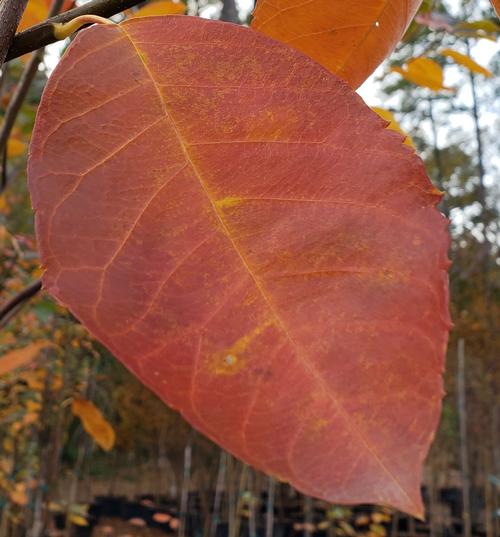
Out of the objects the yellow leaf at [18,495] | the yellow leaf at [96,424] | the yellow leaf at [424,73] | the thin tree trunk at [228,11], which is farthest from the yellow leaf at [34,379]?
the yellow leaf at [424,73]

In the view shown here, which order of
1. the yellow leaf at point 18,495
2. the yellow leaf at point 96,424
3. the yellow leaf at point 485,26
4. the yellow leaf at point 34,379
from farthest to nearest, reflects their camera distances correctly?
the yellow leaf at point 18,495 → the yellow leaf at point 34,379 → the yellow leaf at point 96,424 → the yellow leaf at point 485,26

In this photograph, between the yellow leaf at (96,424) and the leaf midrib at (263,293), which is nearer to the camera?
the leaf midrib at (263,293)

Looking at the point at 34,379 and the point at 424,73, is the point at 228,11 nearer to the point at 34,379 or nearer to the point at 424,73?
the point at 424,73

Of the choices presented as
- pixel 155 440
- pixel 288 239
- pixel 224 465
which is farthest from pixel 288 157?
pixel 155 440

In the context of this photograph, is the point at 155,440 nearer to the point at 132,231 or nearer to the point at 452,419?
the point at 452,419

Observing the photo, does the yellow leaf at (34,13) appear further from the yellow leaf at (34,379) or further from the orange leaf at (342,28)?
the yellow leaf at (34,379)

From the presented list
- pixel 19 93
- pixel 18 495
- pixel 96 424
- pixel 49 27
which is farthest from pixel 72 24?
pixel 18 495
